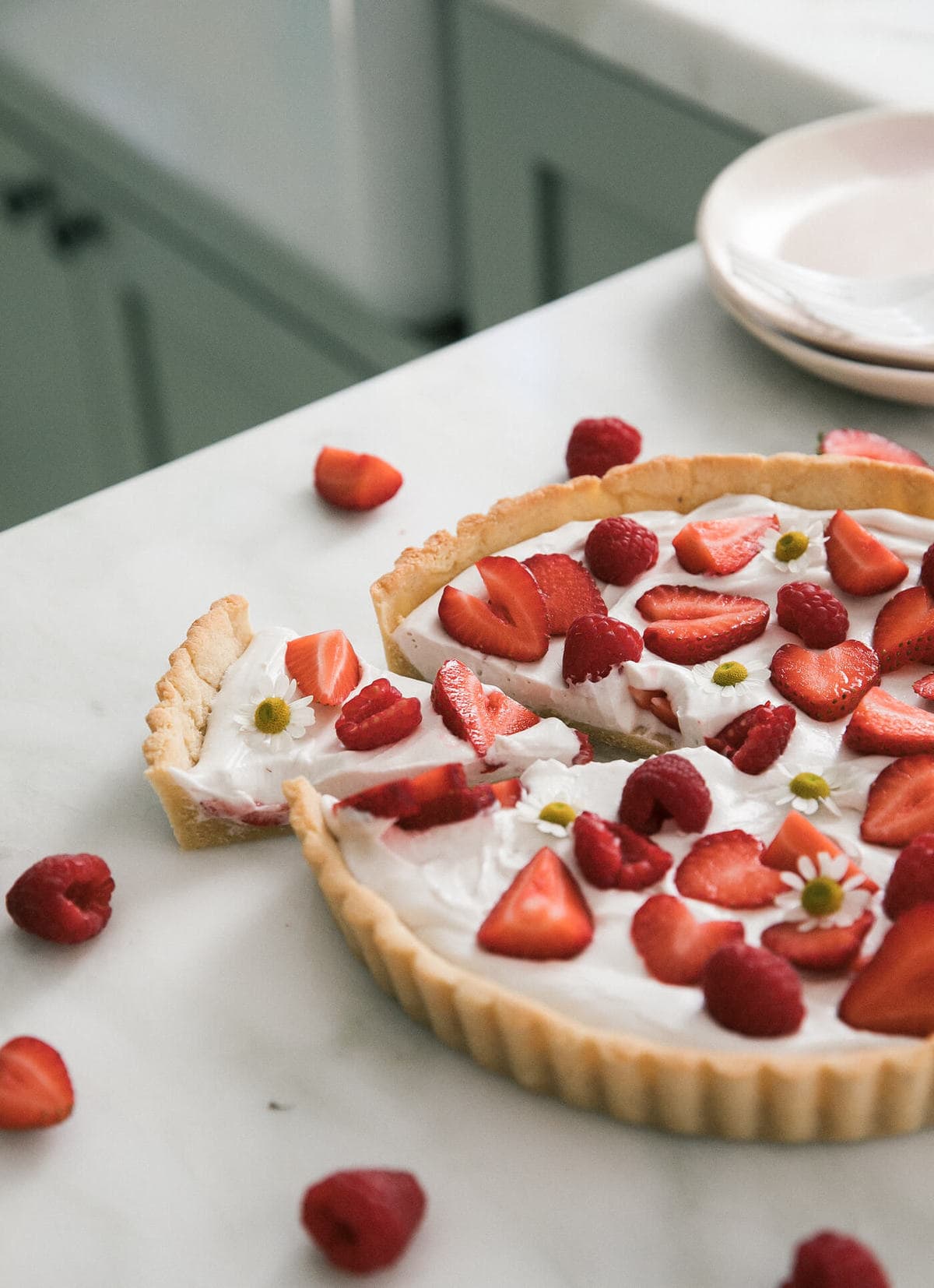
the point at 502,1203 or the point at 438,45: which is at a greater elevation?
the point at 438,45

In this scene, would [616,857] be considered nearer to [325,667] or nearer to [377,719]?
[377,719]

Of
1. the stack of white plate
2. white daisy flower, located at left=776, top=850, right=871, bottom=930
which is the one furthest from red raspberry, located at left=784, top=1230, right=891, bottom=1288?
the stack of white plate

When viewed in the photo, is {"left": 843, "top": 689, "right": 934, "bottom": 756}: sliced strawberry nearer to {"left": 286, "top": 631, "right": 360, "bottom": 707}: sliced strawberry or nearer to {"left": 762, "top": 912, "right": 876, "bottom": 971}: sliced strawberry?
{"left": 762, "top": 912, "right": 876, "bottom": 971}: sliced strawberry

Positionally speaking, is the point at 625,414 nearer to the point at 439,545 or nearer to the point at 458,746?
the point at 439,545

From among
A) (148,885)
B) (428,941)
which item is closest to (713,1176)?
(428,941)

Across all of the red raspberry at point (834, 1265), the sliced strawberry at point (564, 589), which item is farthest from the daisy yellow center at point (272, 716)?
the red raspberry at point (834, 1265)

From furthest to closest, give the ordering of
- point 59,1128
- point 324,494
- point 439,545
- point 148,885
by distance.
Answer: point 324,494
point 439,545
point 148,885
point 59,1128
